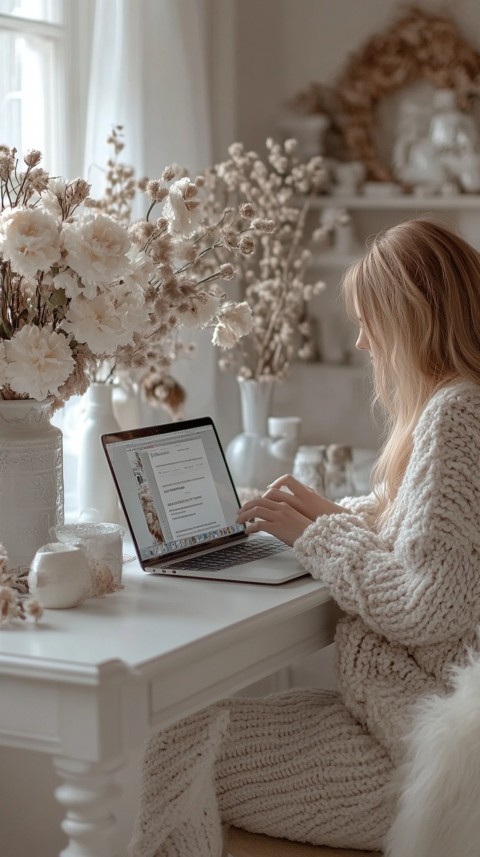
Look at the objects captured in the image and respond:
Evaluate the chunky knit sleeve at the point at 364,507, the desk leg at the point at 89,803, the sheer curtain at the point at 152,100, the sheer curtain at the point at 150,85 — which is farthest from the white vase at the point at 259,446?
the desk leg at the point at 89,803

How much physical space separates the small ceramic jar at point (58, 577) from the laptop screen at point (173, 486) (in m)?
0.19

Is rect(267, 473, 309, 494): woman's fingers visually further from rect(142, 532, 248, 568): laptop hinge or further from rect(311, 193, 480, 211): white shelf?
rect(311, 193, 480, 211): white shelf

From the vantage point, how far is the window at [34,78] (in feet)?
8.76

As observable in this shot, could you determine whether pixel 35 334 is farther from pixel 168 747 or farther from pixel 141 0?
pixel 141 0

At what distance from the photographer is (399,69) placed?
3477 mm

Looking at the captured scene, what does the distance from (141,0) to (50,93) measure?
38 cm

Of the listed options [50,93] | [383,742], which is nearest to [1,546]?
[383,742]

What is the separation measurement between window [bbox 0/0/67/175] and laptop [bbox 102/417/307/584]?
3.62ft

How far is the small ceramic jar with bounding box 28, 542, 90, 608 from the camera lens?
1.51 meters

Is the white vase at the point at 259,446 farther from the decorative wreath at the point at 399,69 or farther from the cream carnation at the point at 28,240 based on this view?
the cream carnation at the point at 28,240

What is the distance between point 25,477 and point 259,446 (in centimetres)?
117

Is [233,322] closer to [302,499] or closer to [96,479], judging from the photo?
[302,499]

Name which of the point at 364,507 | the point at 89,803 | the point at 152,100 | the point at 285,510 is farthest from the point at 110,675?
the point at 152,100

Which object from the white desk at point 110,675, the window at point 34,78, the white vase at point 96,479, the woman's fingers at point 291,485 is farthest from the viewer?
the window at point 34,78
